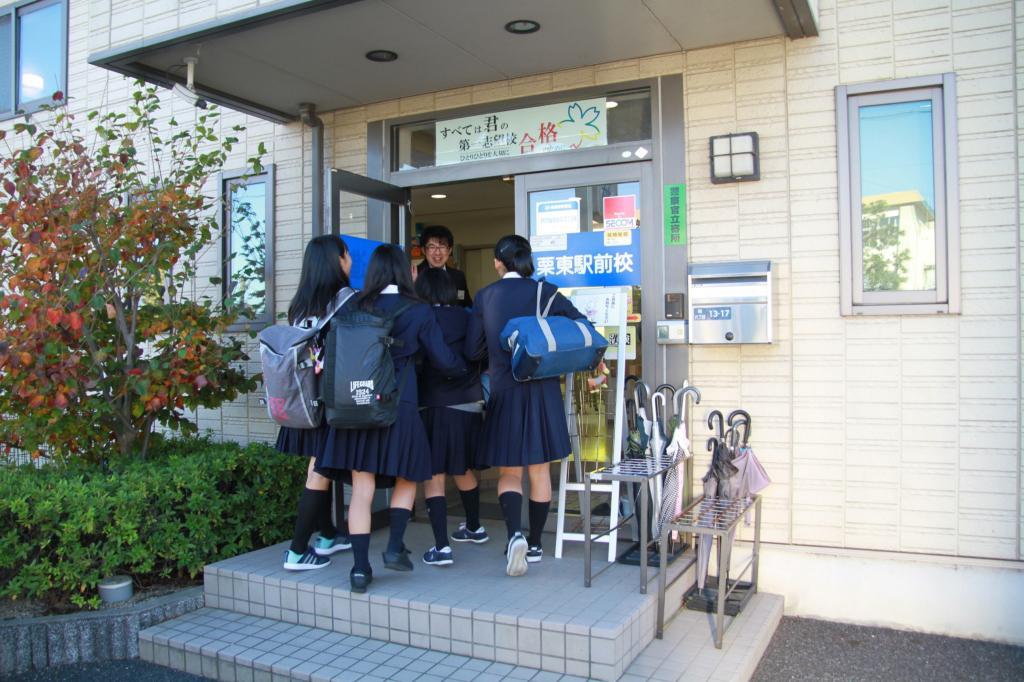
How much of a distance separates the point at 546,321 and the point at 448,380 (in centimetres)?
69

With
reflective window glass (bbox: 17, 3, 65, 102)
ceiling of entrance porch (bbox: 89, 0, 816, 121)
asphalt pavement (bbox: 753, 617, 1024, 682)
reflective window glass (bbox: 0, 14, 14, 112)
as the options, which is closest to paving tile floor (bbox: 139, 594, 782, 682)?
asphalt pavement (bbox: 753, 617, 1024, 682)

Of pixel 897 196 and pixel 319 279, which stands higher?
pixel 897 196

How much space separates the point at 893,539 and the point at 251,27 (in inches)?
177

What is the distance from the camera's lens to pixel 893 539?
4.29 meters

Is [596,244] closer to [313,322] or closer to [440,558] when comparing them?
[313,322]

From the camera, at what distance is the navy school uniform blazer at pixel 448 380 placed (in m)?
4.30

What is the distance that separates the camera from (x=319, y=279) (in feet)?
13.2

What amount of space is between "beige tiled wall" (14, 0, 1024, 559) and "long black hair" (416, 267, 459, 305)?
1.45m

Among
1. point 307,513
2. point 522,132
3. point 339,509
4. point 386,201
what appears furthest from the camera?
point 386,201

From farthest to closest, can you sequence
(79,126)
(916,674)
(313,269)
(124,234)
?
(79,126)
(124,234)
(313,269)
(916,674)

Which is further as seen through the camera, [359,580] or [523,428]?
[523,428]

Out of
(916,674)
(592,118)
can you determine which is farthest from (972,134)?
(916,674)

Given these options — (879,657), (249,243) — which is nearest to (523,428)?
(879,657)

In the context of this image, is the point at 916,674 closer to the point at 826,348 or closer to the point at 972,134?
the point at 826,348
